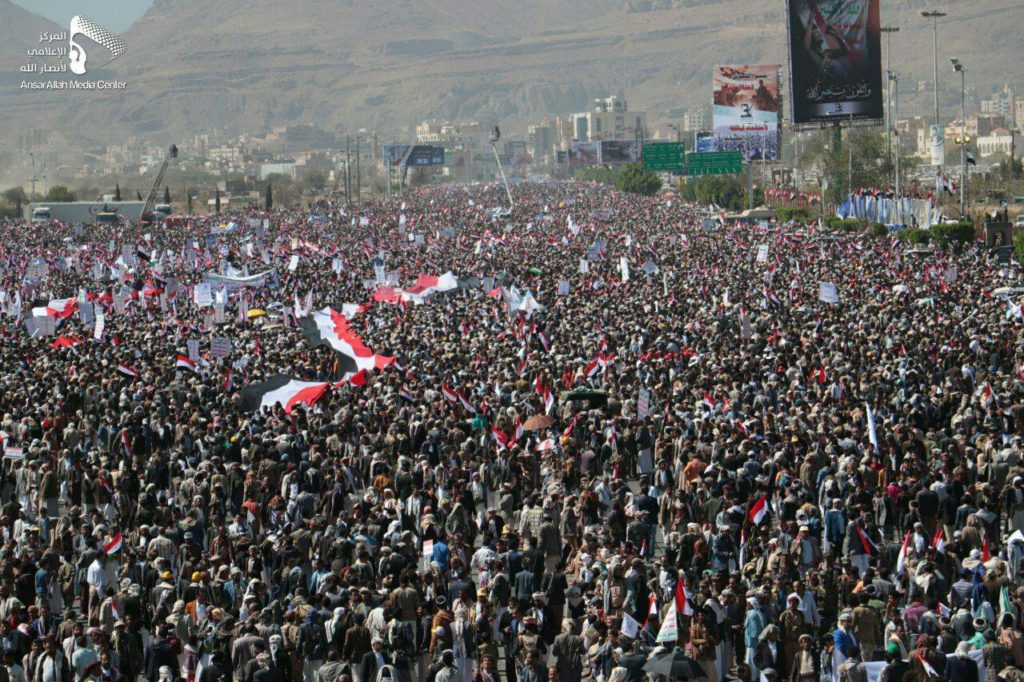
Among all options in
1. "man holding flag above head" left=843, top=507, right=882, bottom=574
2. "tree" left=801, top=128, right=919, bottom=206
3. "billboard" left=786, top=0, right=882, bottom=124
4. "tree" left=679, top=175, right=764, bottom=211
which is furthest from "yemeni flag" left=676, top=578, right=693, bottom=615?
"tree" left=679, top=175, right=764, bottom=211

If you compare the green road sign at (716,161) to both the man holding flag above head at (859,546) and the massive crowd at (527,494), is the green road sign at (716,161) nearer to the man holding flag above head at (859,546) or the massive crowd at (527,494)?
the massive crowd at (527,494)

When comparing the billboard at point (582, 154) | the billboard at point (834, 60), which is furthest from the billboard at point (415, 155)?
the billboard at point (834, 60)

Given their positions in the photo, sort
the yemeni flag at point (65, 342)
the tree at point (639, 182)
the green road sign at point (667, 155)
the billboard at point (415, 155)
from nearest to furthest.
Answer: the yemeni flag at point (65, 342) < the green road sign at point (667, 155) < the tree at point (639, 182) < the billboard at point (415, 155)

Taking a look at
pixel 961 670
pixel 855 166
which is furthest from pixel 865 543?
pixel 855 166

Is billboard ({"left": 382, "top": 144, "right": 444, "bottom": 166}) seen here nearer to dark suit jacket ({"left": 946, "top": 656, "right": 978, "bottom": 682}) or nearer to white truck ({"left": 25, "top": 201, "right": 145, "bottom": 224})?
white truck ({"left": 25, "top": 201, "right": 145, "bottom": 224})

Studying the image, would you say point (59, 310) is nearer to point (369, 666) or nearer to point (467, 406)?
point (467, 406)

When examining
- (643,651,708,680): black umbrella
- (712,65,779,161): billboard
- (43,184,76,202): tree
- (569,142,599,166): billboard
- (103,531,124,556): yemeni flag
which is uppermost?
(643,651,708,680): black umbrella

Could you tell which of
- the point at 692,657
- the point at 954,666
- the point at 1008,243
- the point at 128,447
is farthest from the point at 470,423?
the point at 1008,243
